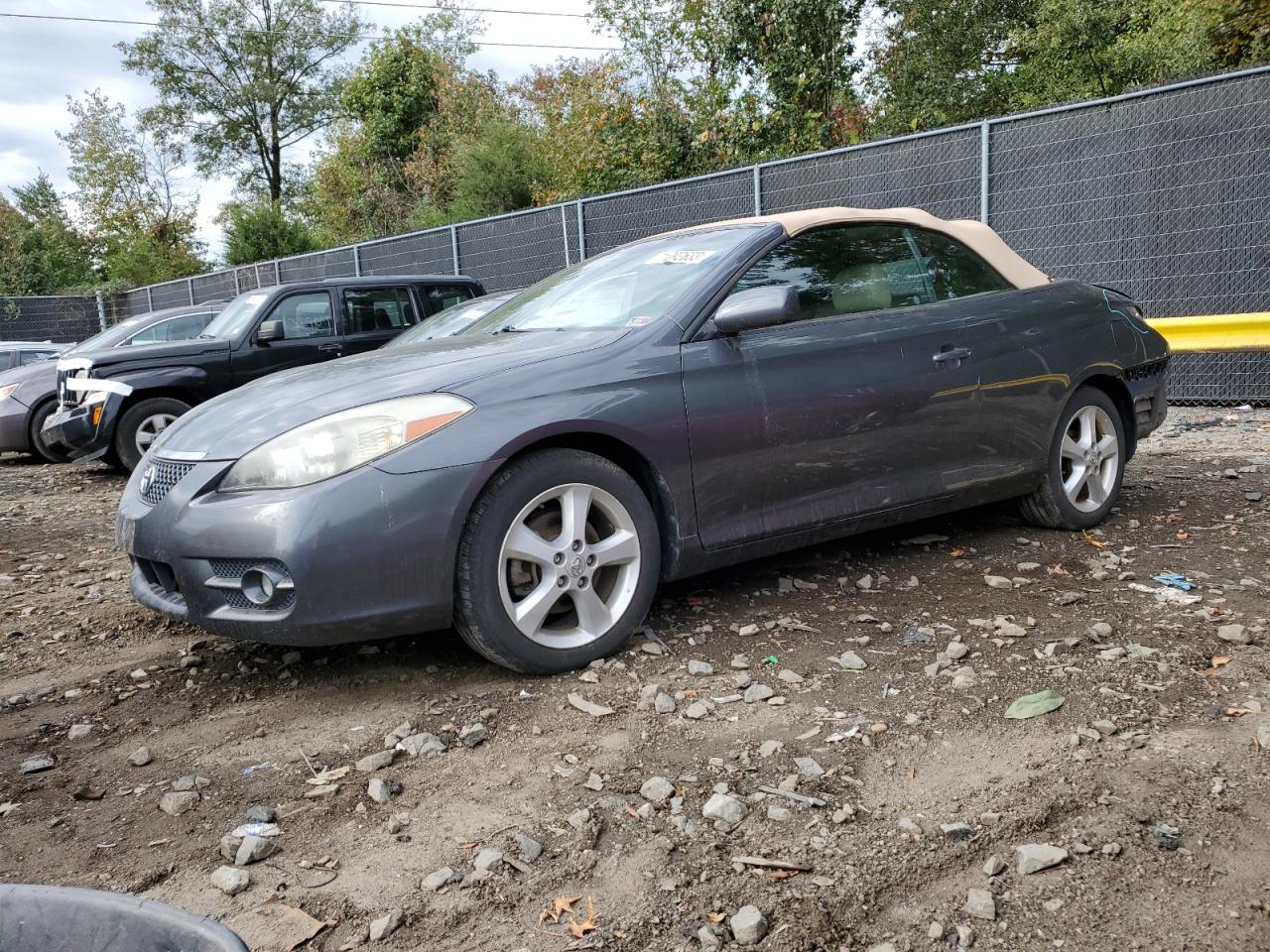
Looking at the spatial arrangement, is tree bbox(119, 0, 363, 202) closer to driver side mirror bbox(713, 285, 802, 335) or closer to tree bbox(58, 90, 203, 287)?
tree bbox(58, 90, 203, 287)

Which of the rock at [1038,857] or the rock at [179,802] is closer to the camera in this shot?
the rock at [1038,857]

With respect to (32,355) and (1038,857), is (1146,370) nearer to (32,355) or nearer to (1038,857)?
(1038,857)

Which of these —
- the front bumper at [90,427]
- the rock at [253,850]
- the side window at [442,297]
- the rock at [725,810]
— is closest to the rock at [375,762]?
the rock at [253,850]

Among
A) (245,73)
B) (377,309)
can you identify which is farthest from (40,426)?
(245,73)

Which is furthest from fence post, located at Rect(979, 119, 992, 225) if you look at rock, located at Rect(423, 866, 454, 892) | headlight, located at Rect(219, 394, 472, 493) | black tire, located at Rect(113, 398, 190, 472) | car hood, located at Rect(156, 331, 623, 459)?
rock, located at Rect(423, 866, 454, 892)

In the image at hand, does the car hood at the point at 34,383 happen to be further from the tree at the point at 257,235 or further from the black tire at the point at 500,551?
the tree at the point at 257,235

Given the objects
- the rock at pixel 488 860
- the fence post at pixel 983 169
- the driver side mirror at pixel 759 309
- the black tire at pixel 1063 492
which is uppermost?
the fence post at pixel 983 169

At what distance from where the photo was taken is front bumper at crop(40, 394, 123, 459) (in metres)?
9.04

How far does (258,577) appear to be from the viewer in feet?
10.4

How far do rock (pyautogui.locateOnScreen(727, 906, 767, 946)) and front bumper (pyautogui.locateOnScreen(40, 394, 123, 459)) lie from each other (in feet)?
27.9

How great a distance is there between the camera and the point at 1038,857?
2.21 metres

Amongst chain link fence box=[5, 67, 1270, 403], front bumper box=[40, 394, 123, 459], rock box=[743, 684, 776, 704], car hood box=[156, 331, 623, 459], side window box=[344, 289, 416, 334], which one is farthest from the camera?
side window box=[344, 289, 416, 334]

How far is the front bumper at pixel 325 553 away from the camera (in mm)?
3070

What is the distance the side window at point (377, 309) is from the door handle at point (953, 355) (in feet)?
22.4
